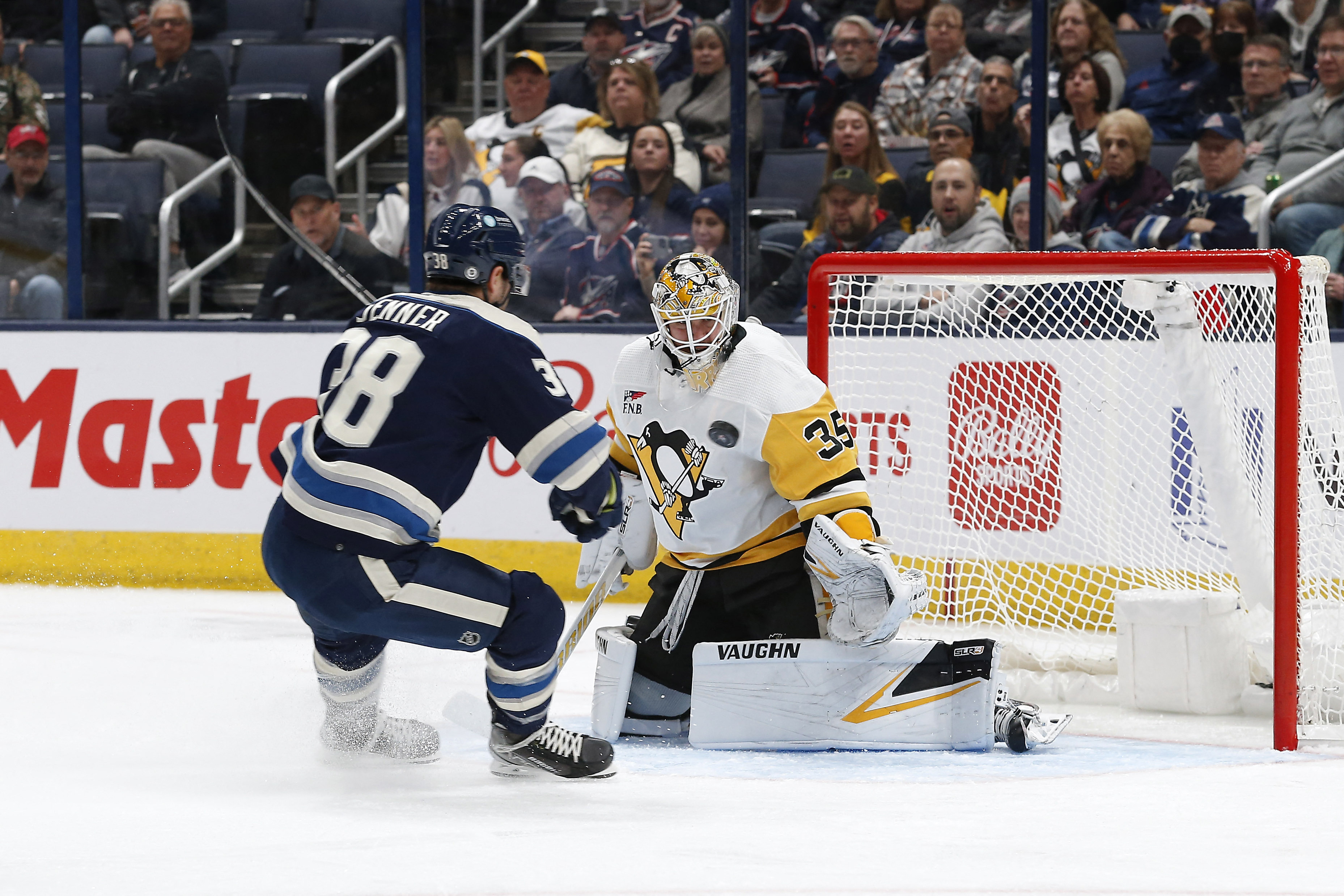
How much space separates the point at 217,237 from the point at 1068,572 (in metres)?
3.76

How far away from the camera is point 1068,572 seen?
14.7 feet

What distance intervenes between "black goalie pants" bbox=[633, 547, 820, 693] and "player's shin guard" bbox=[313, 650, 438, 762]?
0.52 metres

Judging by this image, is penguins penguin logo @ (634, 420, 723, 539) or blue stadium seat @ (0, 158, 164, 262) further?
blue stadium seat @ (0, 158, 164, 262)

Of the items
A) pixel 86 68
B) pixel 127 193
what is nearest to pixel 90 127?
pixel 127 193

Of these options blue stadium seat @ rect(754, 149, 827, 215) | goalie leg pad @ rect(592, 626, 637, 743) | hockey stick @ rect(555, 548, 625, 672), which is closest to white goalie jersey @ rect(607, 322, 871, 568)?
hockey stick @ rect(555, 548, 625, 672)

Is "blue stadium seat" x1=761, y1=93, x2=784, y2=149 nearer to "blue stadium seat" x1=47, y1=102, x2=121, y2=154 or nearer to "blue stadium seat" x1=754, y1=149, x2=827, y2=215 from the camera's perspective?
"blue stadium seat" x1=754, y1=149, x2=827, y2=215

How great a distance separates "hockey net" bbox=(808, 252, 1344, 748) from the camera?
3.57 metres

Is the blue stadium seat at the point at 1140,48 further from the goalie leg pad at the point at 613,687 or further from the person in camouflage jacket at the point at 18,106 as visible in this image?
the person in camouflage jacket at the point at 18,106

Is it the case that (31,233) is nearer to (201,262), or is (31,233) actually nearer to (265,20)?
(201,262)

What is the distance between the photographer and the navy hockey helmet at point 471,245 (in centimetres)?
293

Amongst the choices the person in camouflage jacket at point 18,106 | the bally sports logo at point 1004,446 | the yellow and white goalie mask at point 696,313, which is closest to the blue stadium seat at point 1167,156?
the bally sports logo at point 1004,446

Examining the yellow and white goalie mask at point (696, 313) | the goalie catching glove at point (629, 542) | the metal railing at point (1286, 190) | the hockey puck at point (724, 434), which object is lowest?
the goalie catching glove at point (629, 542)

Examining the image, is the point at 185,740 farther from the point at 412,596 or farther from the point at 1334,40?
the point at 1334,40

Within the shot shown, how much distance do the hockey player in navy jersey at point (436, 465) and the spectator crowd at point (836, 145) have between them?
9.93ft
